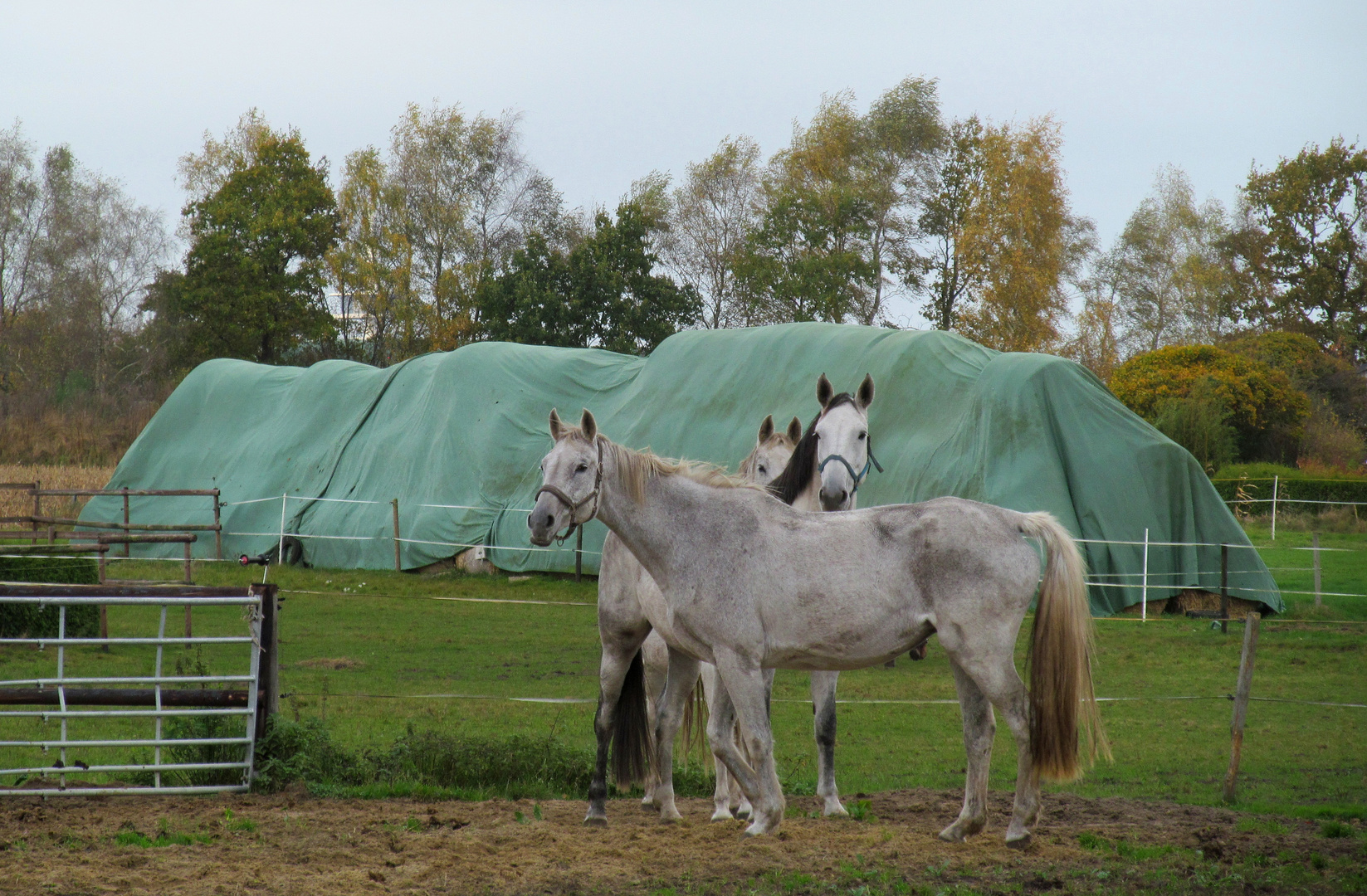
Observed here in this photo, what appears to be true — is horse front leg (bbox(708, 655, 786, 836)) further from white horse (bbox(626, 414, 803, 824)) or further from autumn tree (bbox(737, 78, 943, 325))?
autumn tree (bbox(737, 78, 943, 325))

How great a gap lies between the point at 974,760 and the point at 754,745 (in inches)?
44.6

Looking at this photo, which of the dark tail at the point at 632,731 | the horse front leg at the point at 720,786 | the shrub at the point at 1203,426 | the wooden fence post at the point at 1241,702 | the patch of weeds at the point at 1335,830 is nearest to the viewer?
the patch of weeds at the point at 1335,830

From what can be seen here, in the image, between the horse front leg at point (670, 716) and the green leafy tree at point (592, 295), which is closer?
the horse front leg at point (670, 716)

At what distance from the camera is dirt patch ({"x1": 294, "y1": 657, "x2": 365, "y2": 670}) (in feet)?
37.6

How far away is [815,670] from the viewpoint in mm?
6043

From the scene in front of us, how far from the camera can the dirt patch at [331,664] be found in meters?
11.5

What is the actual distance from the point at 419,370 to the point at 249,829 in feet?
60.8

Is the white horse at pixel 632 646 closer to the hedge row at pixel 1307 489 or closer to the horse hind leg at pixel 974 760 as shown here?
the horse hind leg at pixel 974 760

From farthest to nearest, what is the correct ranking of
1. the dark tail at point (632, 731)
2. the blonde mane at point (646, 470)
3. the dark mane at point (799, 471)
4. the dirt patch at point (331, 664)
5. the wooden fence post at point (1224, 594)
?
1. the wooden fence post at point (1224, 594)
2. the dirt patch at point (331, 664)
3. the dark mane at point (799, 471)
4. the dark tail at point (632, 731)
5. the blonde mane at point (646, 470)

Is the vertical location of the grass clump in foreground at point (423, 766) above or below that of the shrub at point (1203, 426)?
below

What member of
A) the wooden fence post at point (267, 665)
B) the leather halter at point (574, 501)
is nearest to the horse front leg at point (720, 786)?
the leather halter at point (574, 501)

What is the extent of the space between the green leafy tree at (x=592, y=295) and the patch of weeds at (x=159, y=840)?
30.9m

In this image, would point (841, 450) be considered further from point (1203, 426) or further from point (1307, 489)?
point (1203, 426)

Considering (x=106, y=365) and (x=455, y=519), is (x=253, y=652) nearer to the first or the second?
(x=455, y=519)
